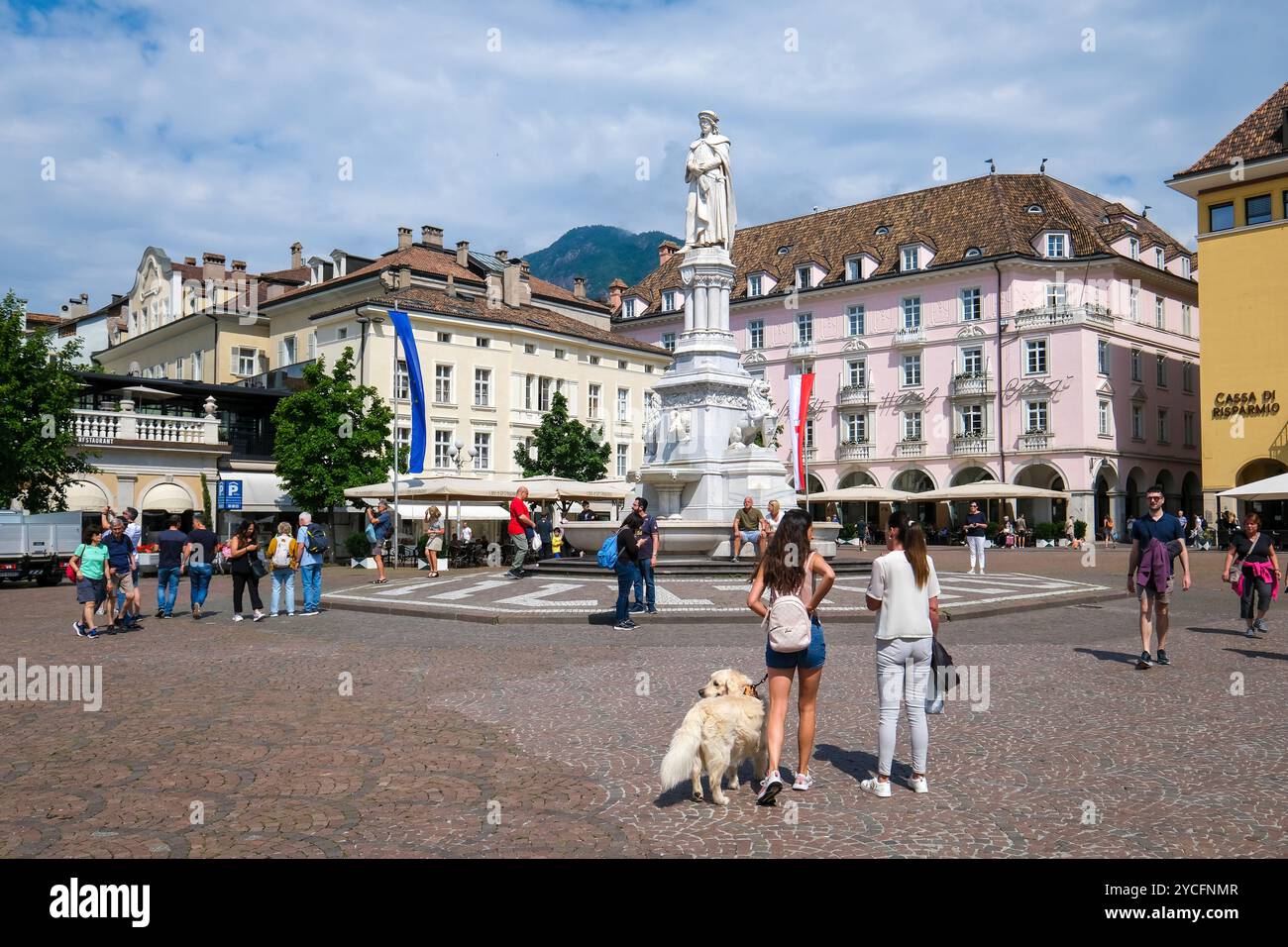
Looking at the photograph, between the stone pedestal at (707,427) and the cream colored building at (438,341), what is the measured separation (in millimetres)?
25241

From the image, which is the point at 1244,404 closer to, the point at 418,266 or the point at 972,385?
the point at 972,385

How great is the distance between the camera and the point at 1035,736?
7.82m

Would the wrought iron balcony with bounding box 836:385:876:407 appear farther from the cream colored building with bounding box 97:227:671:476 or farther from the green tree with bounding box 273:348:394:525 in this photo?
the green tree with bounding box 273:348:394:525

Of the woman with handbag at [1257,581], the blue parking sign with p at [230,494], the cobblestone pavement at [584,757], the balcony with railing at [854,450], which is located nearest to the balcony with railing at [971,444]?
the balcony with railing at [854,450]

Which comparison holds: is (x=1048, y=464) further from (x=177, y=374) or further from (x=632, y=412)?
(x=177, y=374)

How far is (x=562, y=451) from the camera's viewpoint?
49344 millimetres

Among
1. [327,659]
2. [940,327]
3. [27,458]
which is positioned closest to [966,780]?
[327,659]

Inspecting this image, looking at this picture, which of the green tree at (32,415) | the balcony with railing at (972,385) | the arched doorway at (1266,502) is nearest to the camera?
the green tree at (32,415)

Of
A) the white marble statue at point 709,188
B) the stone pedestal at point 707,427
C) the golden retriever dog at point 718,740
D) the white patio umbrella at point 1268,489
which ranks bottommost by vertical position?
the golden retriever dog at point 718,740

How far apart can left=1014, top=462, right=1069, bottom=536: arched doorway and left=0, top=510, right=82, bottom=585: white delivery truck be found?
42994mm

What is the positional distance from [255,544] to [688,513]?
11115 mm

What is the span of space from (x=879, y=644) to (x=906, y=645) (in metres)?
0.19

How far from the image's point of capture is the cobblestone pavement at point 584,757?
5.45 metres

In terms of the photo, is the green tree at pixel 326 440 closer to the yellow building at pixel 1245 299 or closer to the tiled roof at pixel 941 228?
the tiled roof at pixel 941 228
